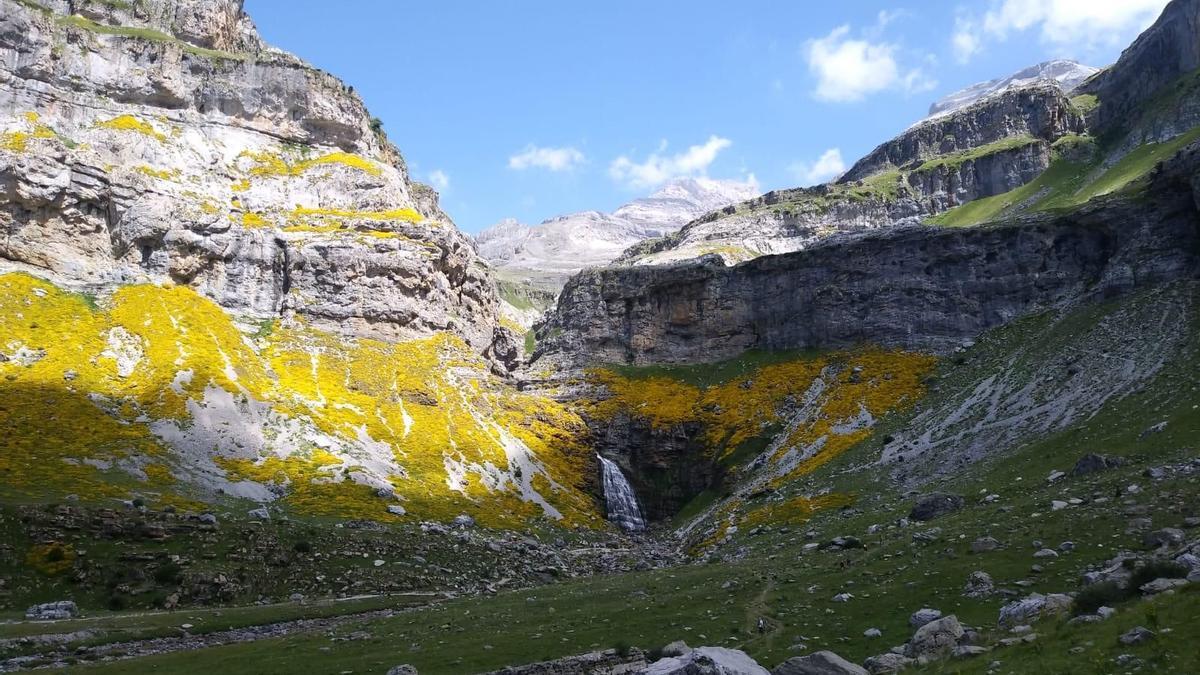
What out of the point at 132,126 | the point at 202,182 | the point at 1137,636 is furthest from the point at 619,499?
the point at 132,126

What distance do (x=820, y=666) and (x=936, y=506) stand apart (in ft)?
96.6

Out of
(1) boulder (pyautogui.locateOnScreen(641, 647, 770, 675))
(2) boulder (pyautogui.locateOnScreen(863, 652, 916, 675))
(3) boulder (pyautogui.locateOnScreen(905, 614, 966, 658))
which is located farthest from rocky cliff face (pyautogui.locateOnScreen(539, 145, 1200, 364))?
(1) boulder (pyautogui.locateOnScreen(641, 647, 770, 675))

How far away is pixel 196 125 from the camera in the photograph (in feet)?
364

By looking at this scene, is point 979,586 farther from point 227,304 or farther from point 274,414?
point 227,304

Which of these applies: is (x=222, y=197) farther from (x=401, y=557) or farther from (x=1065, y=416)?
(x=1065, y=416)

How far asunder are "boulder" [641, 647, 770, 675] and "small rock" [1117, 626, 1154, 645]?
26.2ft

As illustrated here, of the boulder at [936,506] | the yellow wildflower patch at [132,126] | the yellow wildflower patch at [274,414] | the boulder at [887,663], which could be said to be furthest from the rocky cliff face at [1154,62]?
the yellow wildflower patch at [132,126]

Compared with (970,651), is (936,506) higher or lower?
lower

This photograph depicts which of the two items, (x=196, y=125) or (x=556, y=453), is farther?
(x=196, y=125)

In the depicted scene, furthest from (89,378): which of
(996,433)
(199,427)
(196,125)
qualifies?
(996,433)

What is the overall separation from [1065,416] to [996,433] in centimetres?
521

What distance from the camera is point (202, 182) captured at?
103812 millimetres

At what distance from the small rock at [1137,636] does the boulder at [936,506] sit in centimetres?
2981

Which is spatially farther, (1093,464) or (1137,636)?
(1093,464)
